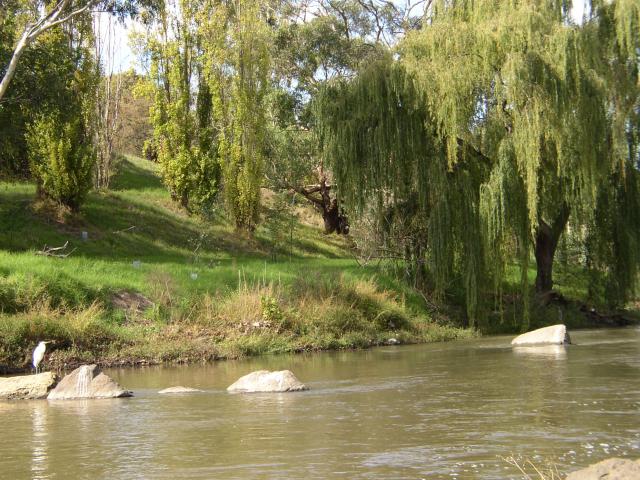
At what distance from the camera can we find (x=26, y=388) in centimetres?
1321

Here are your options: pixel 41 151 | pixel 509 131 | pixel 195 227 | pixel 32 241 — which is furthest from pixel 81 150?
pixel 509 131

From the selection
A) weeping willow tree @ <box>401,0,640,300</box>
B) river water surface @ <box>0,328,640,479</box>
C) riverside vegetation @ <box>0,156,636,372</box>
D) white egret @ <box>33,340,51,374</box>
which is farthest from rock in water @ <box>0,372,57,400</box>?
weeping willow tree @ <box>401,0,640,300</box>

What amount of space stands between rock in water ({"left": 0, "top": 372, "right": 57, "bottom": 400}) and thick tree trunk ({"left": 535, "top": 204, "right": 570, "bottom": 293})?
1573cm

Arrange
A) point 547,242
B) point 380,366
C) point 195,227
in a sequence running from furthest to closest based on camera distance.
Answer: point 195,227 < point 547,242 < point 380,366

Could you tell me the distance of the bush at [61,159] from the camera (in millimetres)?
29859

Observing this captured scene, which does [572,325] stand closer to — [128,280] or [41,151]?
[128,280]

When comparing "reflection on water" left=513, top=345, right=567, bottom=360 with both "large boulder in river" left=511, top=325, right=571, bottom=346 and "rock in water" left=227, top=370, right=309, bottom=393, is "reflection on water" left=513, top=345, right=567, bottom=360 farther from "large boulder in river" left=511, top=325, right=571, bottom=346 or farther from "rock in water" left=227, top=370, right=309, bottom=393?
"rock in water" left=227, top=370, right=309, bottom=393

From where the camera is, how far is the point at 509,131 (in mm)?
22281

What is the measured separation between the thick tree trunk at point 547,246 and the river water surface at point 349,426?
385 inches

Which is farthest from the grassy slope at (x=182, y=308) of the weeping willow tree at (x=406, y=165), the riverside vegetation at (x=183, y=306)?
A: the weeping willow tree at (x=406, y=165)

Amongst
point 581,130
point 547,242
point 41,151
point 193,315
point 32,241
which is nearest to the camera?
point 193,315

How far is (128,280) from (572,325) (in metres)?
13.8

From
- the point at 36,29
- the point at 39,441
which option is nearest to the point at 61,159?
the point at 36,29

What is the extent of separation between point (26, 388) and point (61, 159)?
18309 millimetres
